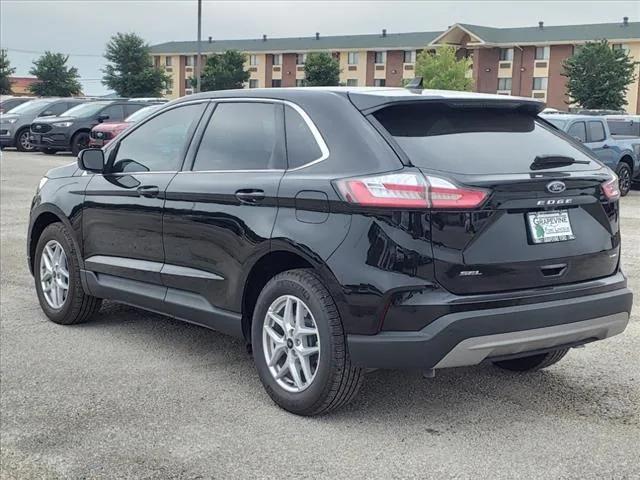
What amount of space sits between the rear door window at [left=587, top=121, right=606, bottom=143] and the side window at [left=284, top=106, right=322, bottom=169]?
45.9 ft

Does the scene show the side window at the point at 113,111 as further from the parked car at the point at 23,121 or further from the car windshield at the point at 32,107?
the car windshield at the point at 32,107

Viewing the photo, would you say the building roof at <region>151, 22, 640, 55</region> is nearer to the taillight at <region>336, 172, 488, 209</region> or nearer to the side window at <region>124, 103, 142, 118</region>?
the side window at <region>124, 103, 142, 118</region>

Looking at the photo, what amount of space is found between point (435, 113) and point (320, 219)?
0.82 m

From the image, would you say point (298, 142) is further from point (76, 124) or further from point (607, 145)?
point (76, 124)

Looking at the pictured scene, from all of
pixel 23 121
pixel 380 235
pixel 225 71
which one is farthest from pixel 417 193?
pixel 225 71

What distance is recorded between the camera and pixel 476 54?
74062 millimetres

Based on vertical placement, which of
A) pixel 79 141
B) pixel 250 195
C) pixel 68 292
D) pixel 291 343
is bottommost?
pixel 68 292

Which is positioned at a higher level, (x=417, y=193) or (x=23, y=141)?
(x=417, y=193)

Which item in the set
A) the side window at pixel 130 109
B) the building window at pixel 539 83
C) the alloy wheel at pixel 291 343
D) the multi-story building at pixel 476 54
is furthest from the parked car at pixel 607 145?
the building window at pixel 539 83

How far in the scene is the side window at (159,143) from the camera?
18.0 feet

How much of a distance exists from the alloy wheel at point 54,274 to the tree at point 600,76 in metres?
52.4

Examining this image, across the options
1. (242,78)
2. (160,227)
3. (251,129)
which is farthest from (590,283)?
(242,78)

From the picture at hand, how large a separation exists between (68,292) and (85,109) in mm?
20174

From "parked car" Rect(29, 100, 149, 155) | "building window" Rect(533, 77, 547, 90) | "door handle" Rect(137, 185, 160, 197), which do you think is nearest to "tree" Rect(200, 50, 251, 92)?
"building window" Rect(533, 77, 547, 90)
